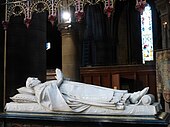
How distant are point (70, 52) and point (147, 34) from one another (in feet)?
28.1

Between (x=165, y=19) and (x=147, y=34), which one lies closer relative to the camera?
(x=165, y=19)

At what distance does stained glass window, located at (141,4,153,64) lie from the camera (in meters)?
Result: 16.4

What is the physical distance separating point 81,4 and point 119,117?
1.78 m

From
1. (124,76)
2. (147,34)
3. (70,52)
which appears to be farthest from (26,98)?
(147,34)

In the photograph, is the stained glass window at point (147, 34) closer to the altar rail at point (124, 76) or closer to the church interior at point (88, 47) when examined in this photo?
the church interior at point (88, 47)

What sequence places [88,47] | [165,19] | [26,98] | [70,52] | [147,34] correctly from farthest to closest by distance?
[147,34] < [88,47] < [70,52] < [165,19] < [26,98]

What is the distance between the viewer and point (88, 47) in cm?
1488

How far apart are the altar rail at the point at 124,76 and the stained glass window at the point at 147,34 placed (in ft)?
21.7

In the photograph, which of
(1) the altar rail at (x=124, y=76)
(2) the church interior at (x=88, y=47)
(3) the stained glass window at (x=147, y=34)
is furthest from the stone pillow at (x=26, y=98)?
(3) the stained glass window at (x=147, y=34)

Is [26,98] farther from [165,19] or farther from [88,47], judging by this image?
[88,47]

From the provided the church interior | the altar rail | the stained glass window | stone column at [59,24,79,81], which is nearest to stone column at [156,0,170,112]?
the church interior

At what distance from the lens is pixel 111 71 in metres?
10.1

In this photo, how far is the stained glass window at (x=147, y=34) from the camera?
1641cm

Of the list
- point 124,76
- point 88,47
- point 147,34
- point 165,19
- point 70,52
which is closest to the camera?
point 165,19
